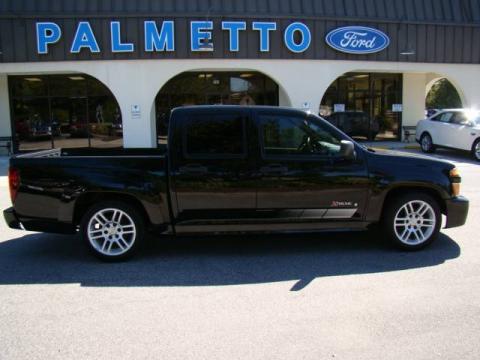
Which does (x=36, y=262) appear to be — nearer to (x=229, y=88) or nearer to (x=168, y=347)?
(x=168, y=347)

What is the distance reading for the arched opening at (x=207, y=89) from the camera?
62.6 ft

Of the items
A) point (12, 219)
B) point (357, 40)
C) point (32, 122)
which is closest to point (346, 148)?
point (12, 219)

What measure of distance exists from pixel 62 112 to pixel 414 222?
16040mm

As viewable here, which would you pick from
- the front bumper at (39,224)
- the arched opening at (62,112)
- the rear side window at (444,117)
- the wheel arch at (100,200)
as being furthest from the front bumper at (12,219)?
the rear side window at (444,117)

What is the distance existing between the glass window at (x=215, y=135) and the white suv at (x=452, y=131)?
11719 millimetres

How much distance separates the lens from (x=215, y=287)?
4.64 m

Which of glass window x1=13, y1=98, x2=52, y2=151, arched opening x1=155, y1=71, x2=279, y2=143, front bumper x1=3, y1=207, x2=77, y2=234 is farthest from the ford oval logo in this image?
front bumper x1=3, y1=207, x2=77, y2=234

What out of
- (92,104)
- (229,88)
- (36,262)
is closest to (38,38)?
(92,104)

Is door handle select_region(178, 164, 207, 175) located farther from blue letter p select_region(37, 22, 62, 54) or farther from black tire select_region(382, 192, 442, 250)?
blue letter p select_region(37, 22, 62, 54)

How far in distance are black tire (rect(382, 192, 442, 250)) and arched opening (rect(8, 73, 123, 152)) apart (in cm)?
1491

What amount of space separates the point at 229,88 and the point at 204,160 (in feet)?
47.8

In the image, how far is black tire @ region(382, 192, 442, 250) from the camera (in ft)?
18.4

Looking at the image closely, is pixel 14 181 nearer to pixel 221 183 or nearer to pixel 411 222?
pixel 221 183

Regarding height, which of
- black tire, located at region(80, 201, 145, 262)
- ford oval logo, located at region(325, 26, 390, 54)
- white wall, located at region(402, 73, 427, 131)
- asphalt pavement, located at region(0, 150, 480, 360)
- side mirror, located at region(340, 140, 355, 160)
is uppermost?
ford oval logo, located at region(325, 26, 390, 54)
